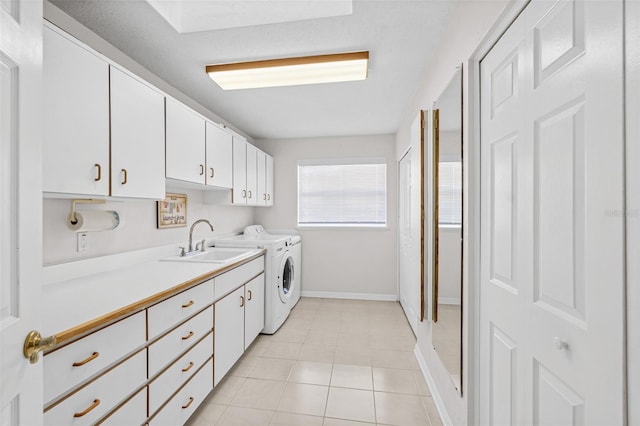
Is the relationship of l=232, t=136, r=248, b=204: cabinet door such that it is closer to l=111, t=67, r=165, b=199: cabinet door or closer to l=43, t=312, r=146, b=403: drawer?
l=111, t=67, r=165, b=199: cabinet door

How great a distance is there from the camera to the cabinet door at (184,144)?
1957mm

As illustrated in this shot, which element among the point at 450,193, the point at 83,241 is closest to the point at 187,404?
the point at 83,241

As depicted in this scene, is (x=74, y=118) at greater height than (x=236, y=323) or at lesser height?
greater

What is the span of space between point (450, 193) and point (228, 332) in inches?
73.4

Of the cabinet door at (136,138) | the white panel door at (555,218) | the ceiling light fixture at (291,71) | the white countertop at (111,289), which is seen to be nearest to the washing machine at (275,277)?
the white countertop at (111,289)

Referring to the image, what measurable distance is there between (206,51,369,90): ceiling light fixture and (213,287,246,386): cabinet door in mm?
1746

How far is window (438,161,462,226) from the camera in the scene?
1476 millimetres

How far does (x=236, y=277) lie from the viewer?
2.28 m

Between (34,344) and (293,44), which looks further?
(293,44)

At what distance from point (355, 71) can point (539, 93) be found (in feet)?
4.97

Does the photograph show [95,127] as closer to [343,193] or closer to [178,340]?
[178,340]

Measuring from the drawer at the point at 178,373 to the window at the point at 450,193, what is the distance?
172cm

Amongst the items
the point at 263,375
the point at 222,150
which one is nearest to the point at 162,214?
the point at 222,150

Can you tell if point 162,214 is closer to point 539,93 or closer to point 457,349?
point 457,349
